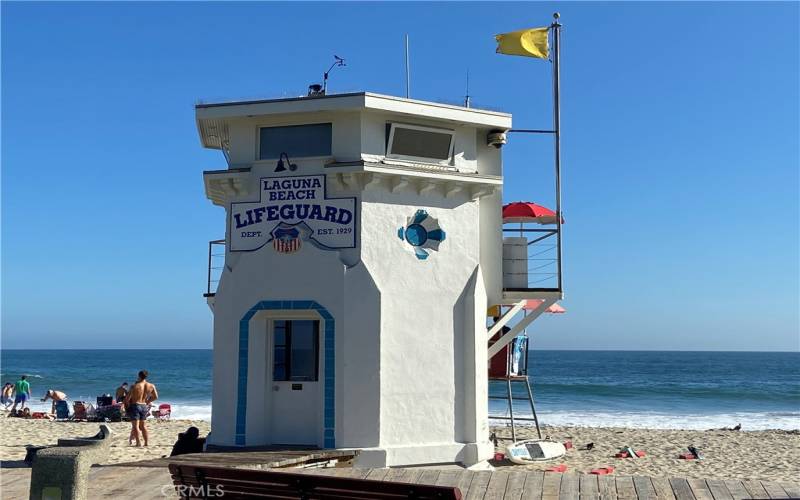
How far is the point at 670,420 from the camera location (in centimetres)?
3825

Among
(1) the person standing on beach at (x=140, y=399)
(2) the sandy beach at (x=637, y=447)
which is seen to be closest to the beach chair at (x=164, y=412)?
(2) the sandy beach at (x=637, y=447)

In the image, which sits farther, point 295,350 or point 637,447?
point 637,447

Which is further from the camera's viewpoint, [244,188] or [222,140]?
[222,140]

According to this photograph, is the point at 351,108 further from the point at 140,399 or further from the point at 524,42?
the point at 140,399

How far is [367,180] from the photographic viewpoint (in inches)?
477

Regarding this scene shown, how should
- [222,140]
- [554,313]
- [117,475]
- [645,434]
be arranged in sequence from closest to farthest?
[117,475]
[222,140]
[554,313]
[645,434]

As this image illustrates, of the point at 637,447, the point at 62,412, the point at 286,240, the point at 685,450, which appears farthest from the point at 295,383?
the point at 62,412

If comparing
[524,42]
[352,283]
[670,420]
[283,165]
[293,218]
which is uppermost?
[524,42]

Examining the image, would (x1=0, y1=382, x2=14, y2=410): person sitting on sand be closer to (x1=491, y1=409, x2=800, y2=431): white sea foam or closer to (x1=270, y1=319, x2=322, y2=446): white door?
(x1=491, y1=409, x2=800, y2=431): white sea foam

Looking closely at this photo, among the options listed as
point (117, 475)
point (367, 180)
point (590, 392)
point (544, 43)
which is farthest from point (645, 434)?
point (590, 392)

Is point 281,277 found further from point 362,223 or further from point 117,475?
point 117,475

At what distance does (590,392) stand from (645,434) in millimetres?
29629

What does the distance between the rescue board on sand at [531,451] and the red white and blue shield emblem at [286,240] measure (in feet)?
24.2

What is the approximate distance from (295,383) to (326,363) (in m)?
0.75
